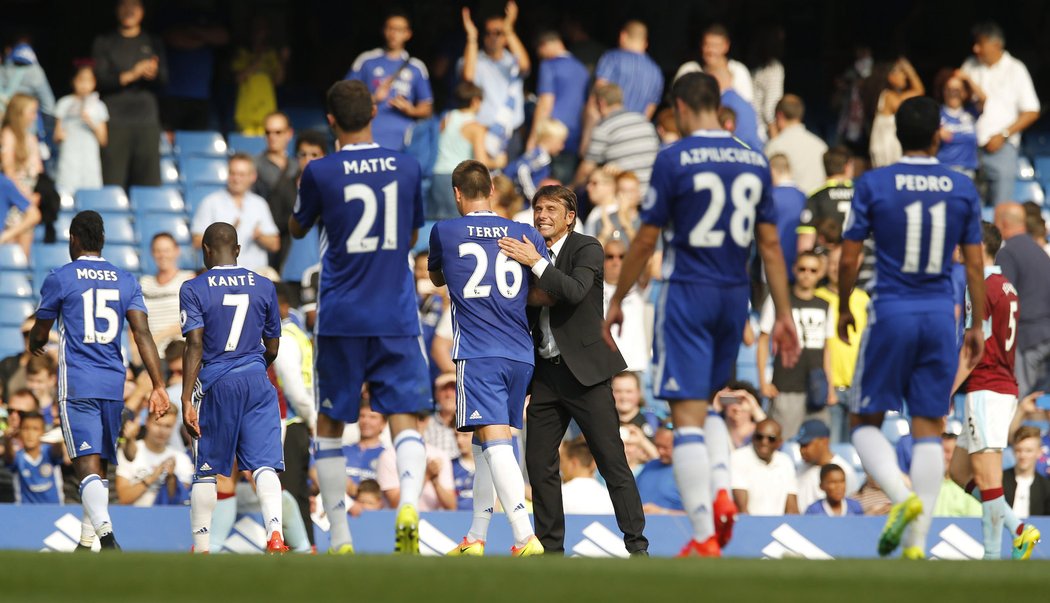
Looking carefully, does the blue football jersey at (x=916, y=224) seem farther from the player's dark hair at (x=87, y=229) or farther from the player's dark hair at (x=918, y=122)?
the player's dark hair at (x=87, y=229)

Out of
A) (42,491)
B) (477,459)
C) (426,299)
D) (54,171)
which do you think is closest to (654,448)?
(426,299)

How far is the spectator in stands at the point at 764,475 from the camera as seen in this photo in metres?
12.3

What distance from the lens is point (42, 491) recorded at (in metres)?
12.2

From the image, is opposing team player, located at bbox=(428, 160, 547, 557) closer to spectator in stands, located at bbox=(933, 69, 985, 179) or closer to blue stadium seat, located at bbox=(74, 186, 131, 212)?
blue stadium seat, located at bbox=(74, 186, 131, 212)

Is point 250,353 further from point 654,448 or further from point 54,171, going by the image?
point 54,171

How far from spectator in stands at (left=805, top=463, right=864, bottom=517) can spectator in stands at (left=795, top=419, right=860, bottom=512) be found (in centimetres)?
12

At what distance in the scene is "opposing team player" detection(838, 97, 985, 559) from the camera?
9430 millimetres

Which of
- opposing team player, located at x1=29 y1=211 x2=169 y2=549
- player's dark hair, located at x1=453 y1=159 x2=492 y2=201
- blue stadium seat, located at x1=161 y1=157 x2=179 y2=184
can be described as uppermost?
blue stadium seat, located at x1=161 y1=157 x2=179 y2=184

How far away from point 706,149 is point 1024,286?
5471mm

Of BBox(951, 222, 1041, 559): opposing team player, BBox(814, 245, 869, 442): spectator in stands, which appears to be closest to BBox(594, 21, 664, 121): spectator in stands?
BBox(814, 245, 869, 442): spectator in stands

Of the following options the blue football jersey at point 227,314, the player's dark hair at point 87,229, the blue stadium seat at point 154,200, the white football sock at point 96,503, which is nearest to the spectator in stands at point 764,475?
the blue football jersey at point 227,314

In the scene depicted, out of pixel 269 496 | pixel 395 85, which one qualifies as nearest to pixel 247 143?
pixel 395 85

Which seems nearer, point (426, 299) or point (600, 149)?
point (426, 299)

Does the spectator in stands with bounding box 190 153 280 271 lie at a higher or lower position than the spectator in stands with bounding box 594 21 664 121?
lower
